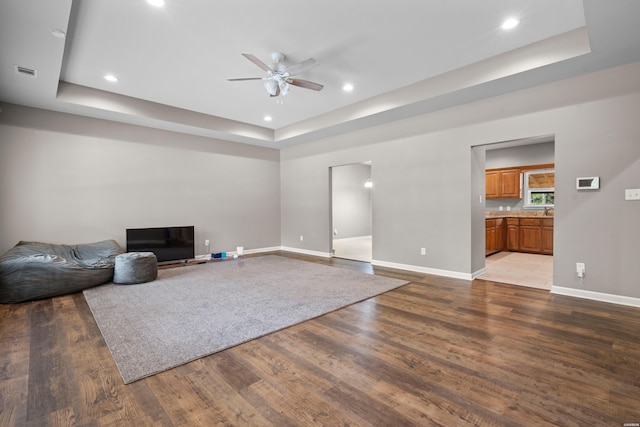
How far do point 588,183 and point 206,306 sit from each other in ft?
16.0

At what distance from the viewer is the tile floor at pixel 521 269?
14.5ft

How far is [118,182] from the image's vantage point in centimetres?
552

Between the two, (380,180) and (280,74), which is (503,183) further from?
(280,74)

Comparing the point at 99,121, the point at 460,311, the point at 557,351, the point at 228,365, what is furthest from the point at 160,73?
the point at 557,351

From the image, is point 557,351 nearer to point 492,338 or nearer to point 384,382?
point 492,338

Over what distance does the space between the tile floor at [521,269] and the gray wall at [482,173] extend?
43cm

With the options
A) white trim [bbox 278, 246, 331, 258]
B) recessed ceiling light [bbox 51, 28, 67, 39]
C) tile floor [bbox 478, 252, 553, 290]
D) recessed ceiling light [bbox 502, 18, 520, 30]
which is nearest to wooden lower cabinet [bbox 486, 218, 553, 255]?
tile floor [bbox 478, 252, 553, 290]

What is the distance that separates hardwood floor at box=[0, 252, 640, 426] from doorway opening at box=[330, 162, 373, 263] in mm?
6473

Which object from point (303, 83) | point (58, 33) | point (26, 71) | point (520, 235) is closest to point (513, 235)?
point (520, 235)

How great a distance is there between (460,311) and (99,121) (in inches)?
259

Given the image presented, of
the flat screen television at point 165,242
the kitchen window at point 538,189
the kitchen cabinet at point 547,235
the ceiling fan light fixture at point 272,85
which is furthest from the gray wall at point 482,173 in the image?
the kitchen window at point 538,189

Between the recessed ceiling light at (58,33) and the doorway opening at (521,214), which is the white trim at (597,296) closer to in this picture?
the doorway opening at (521,214)

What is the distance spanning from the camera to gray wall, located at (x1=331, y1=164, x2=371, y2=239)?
387 inches

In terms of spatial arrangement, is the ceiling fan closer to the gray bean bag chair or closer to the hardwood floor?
the hardwood floor
